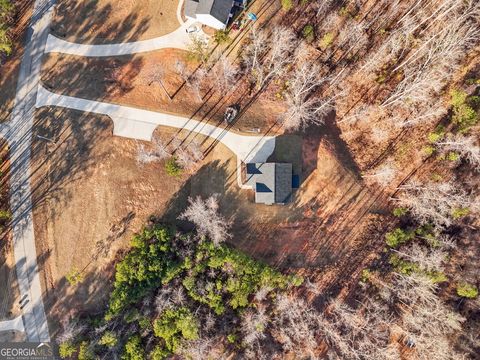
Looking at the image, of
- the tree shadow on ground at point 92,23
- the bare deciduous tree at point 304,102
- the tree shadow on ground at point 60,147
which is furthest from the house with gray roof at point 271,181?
the tree shadow on ground at point 92,23

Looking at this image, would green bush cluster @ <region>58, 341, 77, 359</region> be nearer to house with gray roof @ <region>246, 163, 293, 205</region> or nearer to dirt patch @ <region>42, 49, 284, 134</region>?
house with gray roof @ <region>246, 163, 293, 205</region>

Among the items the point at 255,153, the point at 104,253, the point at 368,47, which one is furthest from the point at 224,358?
the point at 368,47

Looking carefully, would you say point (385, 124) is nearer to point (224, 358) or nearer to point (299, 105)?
point (299, 105)

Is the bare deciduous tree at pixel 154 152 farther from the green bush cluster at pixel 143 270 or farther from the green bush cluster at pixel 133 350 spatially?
the green bush cluster at pixel 133 350

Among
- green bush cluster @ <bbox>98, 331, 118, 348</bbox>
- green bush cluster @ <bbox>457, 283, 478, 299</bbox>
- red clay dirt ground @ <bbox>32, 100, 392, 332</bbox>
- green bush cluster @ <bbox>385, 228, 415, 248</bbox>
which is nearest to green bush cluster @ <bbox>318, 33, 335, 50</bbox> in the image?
red clay dirt ground @ <bbox>32, 100, 392, 332</bbox>

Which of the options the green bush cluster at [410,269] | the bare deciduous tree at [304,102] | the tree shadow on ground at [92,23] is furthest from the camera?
the tree shadow on ground at [92,23]

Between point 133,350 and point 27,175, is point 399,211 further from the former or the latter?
point 27,175
